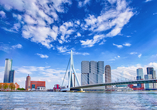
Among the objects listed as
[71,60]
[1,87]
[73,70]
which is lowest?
[1,87]

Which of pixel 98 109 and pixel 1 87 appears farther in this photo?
pixel 1 87

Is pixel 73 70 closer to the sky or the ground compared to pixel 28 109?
closer to the sky

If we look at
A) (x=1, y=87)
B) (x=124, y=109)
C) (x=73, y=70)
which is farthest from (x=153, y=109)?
(x=1, y=87)

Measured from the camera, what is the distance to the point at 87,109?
61.4 feet

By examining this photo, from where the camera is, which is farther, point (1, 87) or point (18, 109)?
point (1, 87)

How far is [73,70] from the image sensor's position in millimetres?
93562

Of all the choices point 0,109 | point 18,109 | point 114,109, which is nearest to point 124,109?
point 114,109

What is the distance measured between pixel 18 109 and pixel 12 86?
146203 mm

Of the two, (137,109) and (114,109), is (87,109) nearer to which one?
(114,109)

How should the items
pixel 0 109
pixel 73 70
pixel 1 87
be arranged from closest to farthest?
pixel 0 109
pixel 73 70
pixel 1 87

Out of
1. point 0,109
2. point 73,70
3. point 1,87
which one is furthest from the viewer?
point 1,87

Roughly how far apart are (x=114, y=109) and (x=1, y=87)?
5863 inches

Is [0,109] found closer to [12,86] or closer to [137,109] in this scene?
[137,109]

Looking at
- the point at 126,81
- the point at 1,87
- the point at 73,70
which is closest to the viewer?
the point at 126,81
